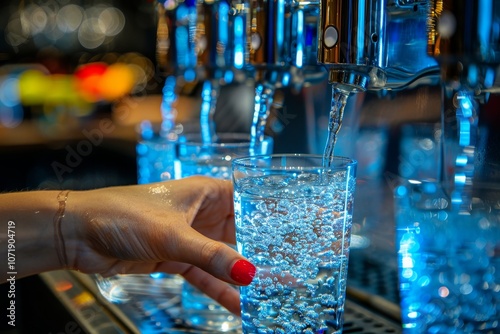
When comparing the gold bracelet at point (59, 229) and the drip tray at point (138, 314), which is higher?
the gold bracelet at point (59, 229)

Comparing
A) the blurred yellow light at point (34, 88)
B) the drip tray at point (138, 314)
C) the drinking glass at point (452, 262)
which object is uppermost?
the blurred yellow light at point (34, 88)

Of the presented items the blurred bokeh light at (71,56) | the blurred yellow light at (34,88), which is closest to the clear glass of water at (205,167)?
the blurred bokeh light at (71,56)

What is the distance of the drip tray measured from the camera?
928 mm

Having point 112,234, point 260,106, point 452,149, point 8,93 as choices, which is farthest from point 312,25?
point 8,93

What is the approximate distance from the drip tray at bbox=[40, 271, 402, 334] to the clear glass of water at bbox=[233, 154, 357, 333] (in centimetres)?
19

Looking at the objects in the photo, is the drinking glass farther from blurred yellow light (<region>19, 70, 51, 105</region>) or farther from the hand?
blurred yellow light (<region>19, 70, 51, 105</region>)

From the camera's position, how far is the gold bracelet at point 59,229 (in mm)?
896

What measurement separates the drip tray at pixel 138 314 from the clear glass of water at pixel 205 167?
0.03 meters

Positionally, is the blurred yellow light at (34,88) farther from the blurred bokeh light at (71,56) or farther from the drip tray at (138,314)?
the drip tray at (138,314)

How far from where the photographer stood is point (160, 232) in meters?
0.79

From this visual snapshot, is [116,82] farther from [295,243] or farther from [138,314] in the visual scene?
[295,243]

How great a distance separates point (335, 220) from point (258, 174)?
0.09 m

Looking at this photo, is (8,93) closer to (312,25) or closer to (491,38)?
(312,25)

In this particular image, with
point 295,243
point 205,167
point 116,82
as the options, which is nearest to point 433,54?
point 295,243
